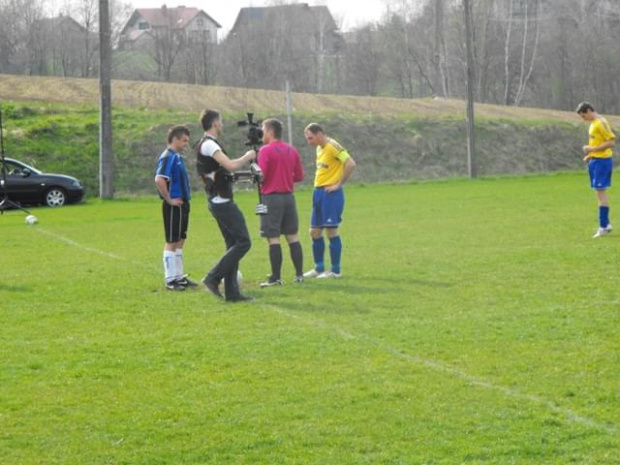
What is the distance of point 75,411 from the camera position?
7352 millimetres

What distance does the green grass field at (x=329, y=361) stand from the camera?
257 inches

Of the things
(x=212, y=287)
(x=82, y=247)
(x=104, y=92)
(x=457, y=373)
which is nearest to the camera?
(x=457, y=373)

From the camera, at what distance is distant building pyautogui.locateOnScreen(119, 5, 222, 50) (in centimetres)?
8688

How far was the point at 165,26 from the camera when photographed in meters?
85.4

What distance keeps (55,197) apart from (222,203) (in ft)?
69.0

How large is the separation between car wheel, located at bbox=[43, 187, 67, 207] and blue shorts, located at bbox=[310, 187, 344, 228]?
63.8ft

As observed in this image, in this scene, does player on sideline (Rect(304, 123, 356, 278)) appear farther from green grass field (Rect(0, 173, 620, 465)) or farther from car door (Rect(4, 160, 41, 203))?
car door (Rect(4, 160, 41, 203))

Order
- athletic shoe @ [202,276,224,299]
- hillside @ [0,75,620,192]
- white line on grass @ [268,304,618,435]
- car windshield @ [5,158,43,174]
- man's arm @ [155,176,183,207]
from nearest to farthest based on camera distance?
white line on grass @ [268,304,618,435] < athletic shoe @ [202,276,224,299] < man's arm @ [155,176,183,207] < car windshield @ [5,158,43,174] < hillside @ [0,75,620,192]

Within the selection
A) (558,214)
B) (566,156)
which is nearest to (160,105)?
(566,156)

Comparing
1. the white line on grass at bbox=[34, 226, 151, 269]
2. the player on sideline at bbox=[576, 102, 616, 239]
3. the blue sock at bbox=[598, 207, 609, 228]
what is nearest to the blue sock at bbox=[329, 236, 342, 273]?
the white line on grass at bbox=[34, 226, 151, 269]

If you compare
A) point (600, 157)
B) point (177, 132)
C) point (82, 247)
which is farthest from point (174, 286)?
point (600, 157)

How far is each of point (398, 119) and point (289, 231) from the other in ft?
130

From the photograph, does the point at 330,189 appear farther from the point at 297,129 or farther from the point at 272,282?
the point at 297,129

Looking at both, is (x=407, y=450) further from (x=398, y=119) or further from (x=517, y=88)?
(x=517, y=88)
